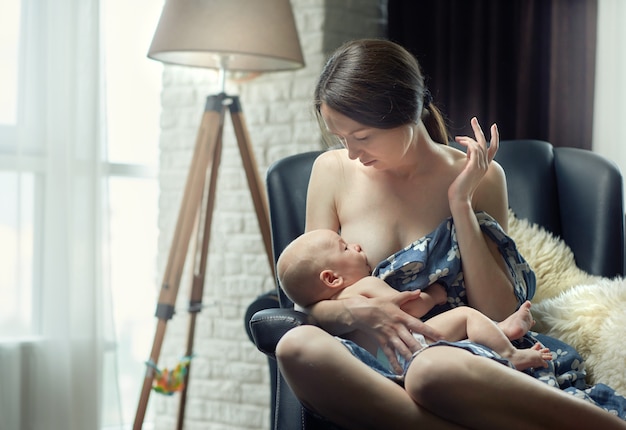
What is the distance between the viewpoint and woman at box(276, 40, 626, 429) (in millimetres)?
1678

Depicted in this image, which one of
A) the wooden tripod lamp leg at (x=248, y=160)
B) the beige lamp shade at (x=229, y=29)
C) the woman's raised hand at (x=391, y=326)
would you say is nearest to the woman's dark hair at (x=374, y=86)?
the woman's raised hand at (x=391, y=326)

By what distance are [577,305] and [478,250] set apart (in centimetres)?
31

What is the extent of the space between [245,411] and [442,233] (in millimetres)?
2088

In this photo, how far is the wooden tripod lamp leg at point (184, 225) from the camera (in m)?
3.04

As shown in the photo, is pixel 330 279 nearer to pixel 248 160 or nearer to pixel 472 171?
pixel 472 171

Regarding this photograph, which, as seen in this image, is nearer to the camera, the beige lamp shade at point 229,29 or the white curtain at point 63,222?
the beige lamp shade at point 229,29

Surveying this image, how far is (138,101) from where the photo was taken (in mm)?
3932

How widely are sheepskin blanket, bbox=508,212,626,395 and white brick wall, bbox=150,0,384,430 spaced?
4.85ft

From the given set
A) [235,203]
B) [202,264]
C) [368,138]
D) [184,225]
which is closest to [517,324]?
[368,138]

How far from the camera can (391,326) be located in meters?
1.91

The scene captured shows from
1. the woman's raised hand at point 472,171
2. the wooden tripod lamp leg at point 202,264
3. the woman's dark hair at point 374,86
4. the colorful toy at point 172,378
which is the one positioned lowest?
the colorful toy at point 172,378

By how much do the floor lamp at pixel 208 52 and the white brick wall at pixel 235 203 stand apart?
52cm

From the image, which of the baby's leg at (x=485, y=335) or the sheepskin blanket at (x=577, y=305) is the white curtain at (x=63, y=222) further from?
the baby's leg at (x=485, y=335)

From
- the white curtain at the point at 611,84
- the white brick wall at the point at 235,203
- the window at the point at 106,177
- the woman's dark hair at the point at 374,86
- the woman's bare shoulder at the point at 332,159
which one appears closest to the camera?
the woman's dark hair at the point at 374,86
